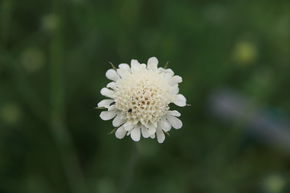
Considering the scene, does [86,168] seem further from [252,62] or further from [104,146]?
[252,62]

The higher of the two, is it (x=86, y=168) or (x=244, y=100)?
(x=244, y=100)

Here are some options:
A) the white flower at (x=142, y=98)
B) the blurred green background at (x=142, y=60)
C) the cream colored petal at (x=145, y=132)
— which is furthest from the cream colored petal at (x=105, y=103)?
the blurred green background at (x=142, y=60)

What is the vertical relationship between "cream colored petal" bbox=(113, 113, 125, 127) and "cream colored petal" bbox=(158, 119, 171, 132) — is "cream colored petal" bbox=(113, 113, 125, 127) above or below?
above

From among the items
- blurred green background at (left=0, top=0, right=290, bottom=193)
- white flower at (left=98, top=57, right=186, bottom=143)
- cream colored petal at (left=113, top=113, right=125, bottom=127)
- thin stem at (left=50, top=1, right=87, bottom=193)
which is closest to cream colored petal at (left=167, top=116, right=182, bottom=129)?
white flower at (left=98, top=57, right=186, bottom=143)

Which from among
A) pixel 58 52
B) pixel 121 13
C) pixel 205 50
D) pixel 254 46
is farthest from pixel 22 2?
pixel 254 46

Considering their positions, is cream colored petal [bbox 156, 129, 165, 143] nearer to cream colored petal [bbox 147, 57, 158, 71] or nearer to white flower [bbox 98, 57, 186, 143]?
white flower [bbox 98, 57, 186, 143]

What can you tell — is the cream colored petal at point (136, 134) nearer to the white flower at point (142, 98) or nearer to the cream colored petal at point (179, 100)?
the white flower at point (142, 98)
